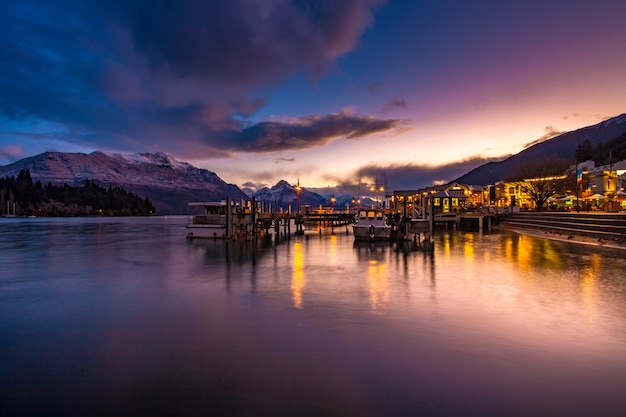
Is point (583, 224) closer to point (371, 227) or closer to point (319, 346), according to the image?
A: point (371, 227)

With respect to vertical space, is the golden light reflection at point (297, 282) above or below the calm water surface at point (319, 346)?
below

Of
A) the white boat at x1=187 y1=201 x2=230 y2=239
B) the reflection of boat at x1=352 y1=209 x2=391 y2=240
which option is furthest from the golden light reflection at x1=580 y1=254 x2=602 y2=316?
the white boat at x1=187 y1=201 x2=230 y2=239

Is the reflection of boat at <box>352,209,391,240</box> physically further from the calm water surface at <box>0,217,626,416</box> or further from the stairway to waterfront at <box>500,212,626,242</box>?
the calm water surface at <box>0,217,626,416</box>

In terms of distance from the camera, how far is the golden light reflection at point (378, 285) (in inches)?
481

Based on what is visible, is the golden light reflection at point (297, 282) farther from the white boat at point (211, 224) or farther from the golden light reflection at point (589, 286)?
the white boat at point (211, 224)

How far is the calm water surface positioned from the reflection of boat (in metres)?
20.4

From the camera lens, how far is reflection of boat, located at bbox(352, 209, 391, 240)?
37.8m

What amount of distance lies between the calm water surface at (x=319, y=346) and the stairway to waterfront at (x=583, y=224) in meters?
16.5

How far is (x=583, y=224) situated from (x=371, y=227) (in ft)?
67.5

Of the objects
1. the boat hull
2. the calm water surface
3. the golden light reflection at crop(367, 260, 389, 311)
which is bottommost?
the golden light reflection at crop(367, 260, 389, 311)

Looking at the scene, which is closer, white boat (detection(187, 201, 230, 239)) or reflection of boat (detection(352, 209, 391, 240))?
reflection of boat (detection(352, 209, 391, 240))

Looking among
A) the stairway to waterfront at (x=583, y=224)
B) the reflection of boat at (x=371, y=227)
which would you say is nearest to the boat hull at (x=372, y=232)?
the reflection of boat at (x=371, y=227)

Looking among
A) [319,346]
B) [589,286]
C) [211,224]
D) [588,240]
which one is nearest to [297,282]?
[319,346]

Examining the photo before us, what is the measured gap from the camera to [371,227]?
3744cm
